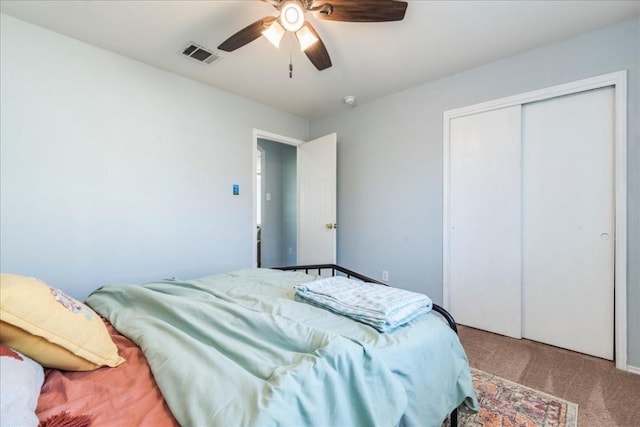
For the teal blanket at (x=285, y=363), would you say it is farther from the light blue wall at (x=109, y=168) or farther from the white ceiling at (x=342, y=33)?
the white ceiling at (x=342, y=33)

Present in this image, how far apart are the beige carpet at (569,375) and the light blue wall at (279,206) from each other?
3.16 metres

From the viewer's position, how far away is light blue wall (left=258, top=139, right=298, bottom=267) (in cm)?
486

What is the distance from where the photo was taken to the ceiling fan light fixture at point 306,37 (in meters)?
1.77

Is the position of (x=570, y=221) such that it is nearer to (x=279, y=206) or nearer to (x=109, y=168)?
(x=109, y=168)

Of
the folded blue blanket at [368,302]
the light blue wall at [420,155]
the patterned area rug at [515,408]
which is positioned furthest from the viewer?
the light blue wall at [420,155]

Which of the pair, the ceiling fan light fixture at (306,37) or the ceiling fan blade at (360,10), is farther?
the ceiling fan light fixture at (306,37)

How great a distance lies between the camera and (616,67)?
2.05 metres

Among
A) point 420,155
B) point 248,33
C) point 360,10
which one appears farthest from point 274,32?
point 420,155

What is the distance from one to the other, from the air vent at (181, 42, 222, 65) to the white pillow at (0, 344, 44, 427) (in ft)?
7.61

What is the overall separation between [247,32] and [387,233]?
2.34 metres

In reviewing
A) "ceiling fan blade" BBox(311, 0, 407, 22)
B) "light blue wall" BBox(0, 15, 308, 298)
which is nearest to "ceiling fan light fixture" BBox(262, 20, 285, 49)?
"ceiling fan blade" BBox(311, 0, 407, 22)

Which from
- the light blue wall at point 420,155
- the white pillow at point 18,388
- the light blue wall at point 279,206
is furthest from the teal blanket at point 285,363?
the light blue wall at point 279,206

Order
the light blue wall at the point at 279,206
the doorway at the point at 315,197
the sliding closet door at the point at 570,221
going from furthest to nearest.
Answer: the light blue wall at the point at 279,206
the doorway at the point at 315,197
the sliding closet door at the point at 570,221

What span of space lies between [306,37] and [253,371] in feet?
6.06
